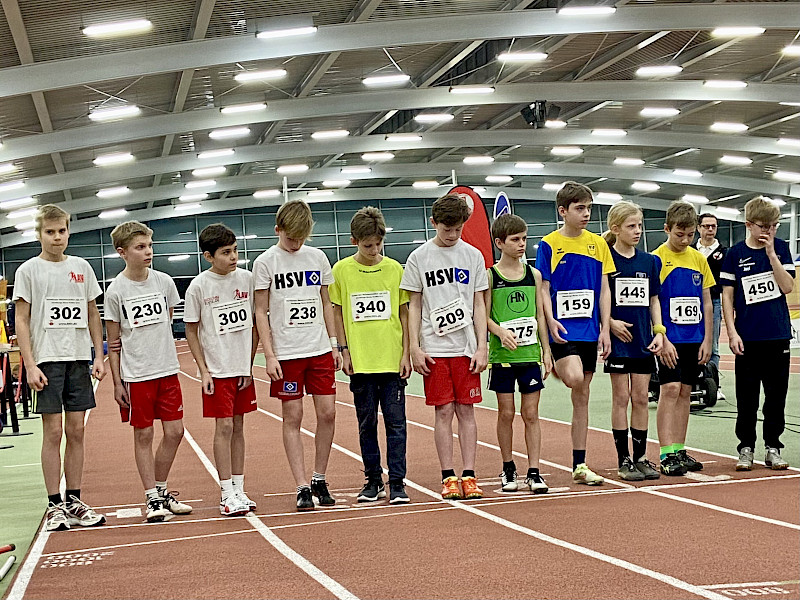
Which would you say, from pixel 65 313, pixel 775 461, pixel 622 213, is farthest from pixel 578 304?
pixel 65 313

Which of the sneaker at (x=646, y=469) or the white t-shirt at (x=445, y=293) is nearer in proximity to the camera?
the white t-shirt at (x=445, y=293)

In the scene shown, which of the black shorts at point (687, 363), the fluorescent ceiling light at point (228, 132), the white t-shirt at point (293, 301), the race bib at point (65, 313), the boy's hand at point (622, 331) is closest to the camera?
the race bib at point (65, 313)

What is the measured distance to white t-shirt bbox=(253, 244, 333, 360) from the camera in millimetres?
5527

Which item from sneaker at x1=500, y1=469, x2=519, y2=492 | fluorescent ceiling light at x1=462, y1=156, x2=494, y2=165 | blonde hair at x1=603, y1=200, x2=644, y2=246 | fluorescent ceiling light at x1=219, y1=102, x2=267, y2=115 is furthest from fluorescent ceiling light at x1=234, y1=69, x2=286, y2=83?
fluorescent ceiling light at x1=462, y1=156, x2=494, y2=165

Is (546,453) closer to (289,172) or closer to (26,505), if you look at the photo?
(26,505)

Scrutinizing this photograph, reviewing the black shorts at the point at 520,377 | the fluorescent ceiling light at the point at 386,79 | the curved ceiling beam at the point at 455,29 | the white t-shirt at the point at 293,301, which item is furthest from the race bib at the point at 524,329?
the fluorescent ceiling light at the point at 386,79

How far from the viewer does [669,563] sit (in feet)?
12.3

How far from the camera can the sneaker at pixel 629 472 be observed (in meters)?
5.87

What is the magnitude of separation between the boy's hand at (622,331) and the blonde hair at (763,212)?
1.03 m

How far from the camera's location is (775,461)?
19.8 feet

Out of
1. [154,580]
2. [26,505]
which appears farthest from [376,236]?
[26,505]

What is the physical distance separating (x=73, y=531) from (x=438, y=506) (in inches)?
77.1

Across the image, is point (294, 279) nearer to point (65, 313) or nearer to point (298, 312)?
point (298, 312)

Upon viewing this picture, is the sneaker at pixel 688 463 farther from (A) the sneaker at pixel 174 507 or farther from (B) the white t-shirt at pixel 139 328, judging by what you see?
(B) the white t-shirt at pixel 139 328
